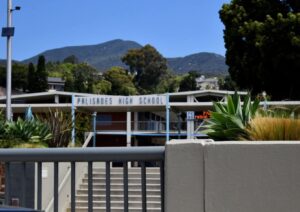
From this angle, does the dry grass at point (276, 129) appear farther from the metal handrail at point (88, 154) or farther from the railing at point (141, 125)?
the railing at point (141, 125)

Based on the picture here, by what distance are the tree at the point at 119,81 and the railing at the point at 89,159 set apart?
117879 mm

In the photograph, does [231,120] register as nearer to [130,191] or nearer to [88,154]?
[130,191]

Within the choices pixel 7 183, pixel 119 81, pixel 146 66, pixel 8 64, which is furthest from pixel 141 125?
pixel 146 66

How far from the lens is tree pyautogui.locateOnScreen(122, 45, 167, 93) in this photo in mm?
152625

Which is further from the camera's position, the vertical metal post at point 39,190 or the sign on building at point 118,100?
the sign on building at point 118,100

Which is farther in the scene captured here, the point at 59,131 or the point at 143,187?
the point at 59,131

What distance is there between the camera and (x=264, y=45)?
124 ft

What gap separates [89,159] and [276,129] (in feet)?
5.62

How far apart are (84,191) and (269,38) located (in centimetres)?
3350

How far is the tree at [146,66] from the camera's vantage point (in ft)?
501

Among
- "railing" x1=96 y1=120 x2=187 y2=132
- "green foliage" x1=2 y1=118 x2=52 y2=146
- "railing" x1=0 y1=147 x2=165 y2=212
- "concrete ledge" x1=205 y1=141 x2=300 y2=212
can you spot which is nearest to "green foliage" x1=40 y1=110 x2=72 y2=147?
"green foliage" x1=2 y1=118 x2=52 y2=146

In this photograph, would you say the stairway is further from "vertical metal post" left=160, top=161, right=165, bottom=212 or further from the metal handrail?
the metal handrail

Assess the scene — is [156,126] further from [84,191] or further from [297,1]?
[84,191]

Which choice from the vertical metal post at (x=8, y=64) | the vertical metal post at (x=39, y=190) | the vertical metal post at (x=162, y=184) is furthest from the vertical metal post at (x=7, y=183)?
the vertical metal post at (x=8, y=64)
